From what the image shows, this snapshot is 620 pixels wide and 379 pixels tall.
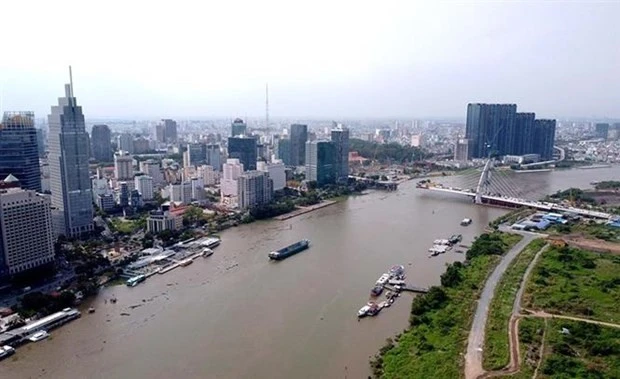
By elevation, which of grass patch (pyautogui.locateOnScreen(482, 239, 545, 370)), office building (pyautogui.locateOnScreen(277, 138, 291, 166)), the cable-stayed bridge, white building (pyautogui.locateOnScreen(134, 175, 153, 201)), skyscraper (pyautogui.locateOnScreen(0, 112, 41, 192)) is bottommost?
grass patch (pyautogui.locateOnScreen(482, 239, 545, 370))

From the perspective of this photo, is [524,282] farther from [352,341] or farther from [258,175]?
[258,175]

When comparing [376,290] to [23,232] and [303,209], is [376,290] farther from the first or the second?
[303,209]

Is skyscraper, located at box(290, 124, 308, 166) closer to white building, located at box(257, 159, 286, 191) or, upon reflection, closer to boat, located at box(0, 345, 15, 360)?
white building, located at box(257, 159, 286, 191)

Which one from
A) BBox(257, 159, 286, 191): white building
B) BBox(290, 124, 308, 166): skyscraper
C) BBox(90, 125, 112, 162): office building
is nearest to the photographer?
BBox(257, 159, 286, 191): white building

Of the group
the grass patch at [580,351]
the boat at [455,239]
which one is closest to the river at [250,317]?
the boat at [455,239]

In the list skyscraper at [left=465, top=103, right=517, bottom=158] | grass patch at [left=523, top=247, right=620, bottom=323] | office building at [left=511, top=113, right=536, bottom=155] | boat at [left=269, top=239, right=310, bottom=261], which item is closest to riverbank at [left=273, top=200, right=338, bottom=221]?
boat at [left=269, top=239, right=310, bottom=261]

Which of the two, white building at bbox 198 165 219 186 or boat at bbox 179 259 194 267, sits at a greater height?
white building at bbox 198 165 219 186

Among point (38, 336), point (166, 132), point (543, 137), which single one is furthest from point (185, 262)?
point (166, 132)
